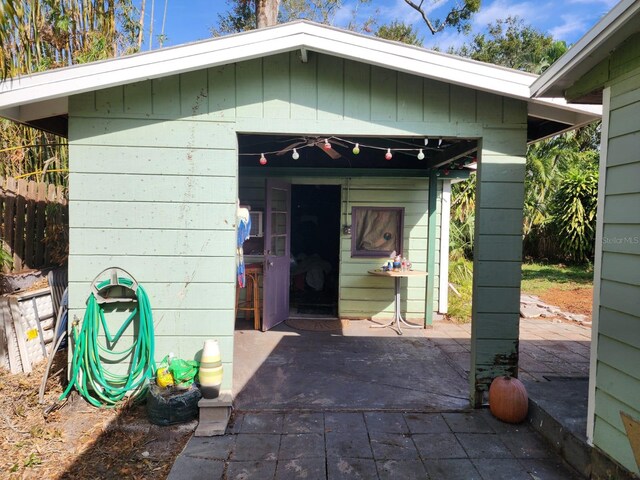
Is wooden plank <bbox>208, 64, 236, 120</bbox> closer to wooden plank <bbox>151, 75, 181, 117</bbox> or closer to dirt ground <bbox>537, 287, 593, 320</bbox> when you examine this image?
wooden plank <bbox>151, 75, 181, 117</bbox>

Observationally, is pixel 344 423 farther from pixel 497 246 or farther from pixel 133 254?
pixel 133 254

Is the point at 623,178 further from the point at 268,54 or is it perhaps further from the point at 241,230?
the point at 241,230

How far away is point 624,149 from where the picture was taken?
200cm

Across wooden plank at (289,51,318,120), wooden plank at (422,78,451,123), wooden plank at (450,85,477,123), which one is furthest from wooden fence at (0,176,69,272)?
wooden plank at (450,85,477,123)

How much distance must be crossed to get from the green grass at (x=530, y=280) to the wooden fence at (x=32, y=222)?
5232 mm

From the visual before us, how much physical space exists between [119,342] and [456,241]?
743 cm

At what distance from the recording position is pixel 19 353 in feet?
11.1

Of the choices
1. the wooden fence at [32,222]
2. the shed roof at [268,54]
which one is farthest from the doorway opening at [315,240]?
the shed roof at [268,54]

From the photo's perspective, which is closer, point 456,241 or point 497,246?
point 497,246

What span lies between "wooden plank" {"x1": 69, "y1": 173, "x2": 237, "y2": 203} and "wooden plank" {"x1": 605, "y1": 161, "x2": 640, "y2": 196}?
91.8 inches

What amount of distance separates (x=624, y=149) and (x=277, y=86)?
85.4 inches

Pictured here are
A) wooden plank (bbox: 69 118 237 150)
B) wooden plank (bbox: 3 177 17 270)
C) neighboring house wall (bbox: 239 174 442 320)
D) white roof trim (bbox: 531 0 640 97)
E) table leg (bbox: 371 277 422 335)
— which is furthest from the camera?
neighboring house wall (bbox: 239 174 442 320)

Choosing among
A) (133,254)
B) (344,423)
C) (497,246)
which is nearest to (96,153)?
(133,254)

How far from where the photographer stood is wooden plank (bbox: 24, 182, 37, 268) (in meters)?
4.11
